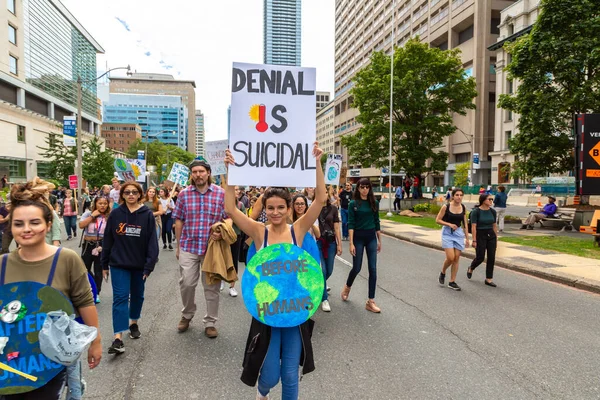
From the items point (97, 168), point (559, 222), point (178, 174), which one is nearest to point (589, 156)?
point (559, 222)

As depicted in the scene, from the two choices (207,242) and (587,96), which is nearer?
(207,242)

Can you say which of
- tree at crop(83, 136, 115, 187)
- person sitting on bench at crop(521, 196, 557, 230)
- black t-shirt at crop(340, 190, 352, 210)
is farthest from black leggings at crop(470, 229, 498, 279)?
tree at crop(83, 136, 115, 187)

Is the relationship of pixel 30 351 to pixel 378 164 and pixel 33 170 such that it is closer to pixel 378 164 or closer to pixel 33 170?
pixel 378 164

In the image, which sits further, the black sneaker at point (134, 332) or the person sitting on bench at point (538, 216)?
the person sitting on bench at point (538, 216)

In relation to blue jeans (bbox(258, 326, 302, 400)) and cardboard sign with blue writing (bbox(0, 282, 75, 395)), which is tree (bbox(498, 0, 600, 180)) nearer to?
blue jeans (bbox(258, 326, 302, 400))

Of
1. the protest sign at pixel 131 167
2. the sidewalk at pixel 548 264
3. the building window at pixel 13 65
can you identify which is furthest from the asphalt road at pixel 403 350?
the building window at pixel 13 65

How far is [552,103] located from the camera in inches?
717

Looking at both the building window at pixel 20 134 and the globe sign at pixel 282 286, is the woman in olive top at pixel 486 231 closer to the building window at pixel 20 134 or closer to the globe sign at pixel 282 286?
the globe sign at pixel 282 286

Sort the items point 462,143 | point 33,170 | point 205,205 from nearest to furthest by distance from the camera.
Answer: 1. point 205,205
2. point 33,170
3. point 462,143

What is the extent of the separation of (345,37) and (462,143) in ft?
170

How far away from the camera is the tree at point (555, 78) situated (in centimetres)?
1716

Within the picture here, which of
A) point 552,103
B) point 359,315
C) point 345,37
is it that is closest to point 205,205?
point 359,315

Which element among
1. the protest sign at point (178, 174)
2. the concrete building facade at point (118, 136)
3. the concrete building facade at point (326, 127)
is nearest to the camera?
the protest sign at point (178, 174)

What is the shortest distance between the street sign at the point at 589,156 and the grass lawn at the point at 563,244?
5.18 feet
